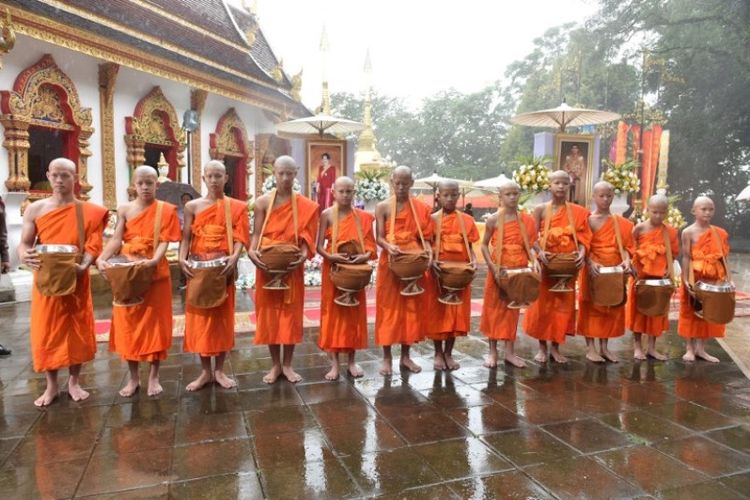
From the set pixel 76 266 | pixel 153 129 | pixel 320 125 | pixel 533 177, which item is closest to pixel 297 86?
pixel 153 129

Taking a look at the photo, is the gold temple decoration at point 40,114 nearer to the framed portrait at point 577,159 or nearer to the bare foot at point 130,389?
the bare foot at point 130,389

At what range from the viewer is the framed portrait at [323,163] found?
9942 millimetres

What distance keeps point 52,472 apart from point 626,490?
3.12 m

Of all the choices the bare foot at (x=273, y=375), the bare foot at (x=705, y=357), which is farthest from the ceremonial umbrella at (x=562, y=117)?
the bare foot at (x=273, y=375)

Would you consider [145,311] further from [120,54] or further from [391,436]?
[120,54]

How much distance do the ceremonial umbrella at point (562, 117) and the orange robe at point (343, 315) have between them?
16.7 ft

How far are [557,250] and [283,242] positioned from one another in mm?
2534

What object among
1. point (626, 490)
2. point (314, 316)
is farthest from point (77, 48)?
point (626, 490)

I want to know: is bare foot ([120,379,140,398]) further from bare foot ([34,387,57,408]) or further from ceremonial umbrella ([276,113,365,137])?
ceremonial umbrella ([276,113,365,137])

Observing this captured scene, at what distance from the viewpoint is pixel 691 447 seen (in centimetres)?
351

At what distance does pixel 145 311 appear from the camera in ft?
14.1

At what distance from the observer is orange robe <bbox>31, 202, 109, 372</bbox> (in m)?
4.10

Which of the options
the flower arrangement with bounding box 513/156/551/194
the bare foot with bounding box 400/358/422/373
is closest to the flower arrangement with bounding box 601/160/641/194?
the flower arrangement with bounding box 513/156/551/194

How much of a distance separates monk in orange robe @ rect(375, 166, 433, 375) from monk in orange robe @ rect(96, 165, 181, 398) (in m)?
1.72
